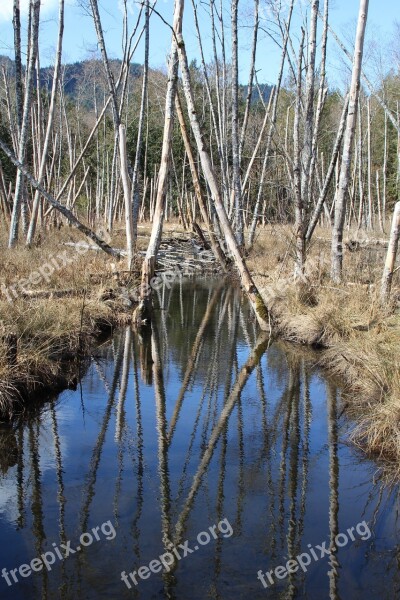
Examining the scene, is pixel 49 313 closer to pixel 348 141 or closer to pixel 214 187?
pixel 214 187

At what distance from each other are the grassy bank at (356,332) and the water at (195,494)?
275 mm

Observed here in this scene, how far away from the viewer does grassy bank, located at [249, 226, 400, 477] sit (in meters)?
5.70

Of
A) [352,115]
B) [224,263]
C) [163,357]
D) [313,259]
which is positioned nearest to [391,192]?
[224,263]

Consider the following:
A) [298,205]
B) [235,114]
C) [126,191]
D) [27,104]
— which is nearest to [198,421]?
[298,205]

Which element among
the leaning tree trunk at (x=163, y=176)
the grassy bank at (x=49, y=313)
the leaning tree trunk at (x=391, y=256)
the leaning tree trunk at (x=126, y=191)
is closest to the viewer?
the grassy bank at (x=49, y=313)

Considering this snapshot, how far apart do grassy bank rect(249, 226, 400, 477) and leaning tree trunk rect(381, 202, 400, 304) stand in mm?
176

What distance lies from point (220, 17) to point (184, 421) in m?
15.4

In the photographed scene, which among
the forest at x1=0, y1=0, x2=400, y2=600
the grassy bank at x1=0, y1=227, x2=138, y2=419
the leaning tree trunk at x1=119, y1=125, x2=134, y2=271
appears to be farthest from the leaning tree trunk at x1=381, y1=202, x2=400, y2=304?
the leaning tree trunk at x1=119, y1=125, x2=134, y2=271

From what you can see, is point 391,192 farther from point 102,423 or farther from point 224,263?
point 102,423

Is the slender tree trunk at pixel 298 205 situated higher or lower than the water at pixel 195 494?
higher

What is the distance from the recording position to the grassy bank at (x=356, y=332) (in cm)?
570

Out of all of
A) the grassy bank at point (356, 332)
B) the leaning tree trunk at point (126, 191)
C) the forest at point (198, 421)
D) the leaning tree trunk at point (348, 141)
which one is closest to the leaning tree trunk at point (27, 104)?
the forest at point (198, 421)

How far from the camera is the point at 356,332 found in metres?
8.47

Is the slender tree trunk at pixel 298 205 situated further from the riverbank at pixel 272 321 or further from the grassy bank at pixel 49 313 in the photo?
the grassy bank at pixel 49 313
